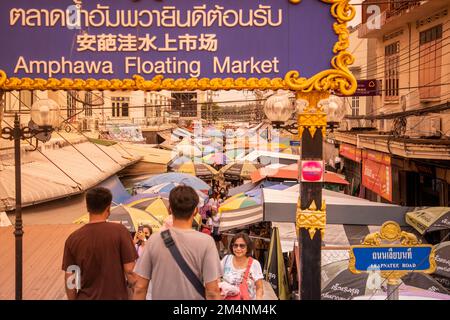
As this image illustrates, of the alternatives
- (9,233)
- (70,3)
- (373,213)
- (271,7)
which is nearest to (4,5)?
(70,3)

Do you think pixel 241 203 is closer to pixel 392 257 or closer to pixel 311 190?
pixel 311 190

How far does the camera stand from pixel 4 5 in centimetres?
682

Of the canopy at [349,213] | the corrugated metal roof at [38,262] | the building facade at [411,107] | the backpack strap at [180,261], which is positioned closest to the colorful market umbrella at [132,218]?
the corrugated metal roof at [38,262]

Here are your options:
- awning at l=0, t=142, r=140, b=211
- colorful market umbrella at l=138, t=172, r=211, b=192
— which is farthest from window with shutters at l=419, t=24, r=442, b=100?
awning at l=0, t=142, r=140, b=211

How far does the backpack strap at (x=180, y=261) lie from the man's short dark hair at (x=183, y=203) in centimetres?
16

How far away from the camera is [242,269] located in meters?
5.78

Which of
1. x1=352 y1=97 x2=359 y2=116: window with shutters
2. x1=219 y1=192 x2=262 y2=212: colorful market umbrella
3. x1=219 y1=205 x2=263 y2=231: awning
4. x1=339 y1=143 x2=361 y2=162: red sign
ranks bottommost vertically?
x1=219 y1=205 x2=263 y2=231: awning

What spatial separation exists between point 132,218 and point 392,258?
22.4 ft

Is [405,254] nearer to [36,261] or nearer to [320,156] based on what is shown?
[320,156]

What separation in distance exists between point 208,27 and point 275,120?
1.61 meters

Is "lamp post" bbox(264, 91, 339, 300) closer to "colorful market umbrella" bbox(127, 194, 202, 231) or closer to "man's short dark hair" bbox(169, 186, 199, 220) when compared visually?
"man's short dark hair" bbox(169, 186, 199, 220)

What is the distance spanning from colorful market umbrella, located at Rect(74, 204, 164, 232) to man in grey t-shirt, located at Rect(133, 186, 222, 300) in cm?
707

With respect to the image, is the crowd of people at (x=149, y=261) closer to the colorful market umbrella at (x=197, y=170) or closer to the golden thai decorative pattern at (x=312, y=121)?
the golden thai decorative pattern at (x=312, y=121)

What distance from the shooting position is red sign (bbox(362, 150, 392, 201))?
15.7m
